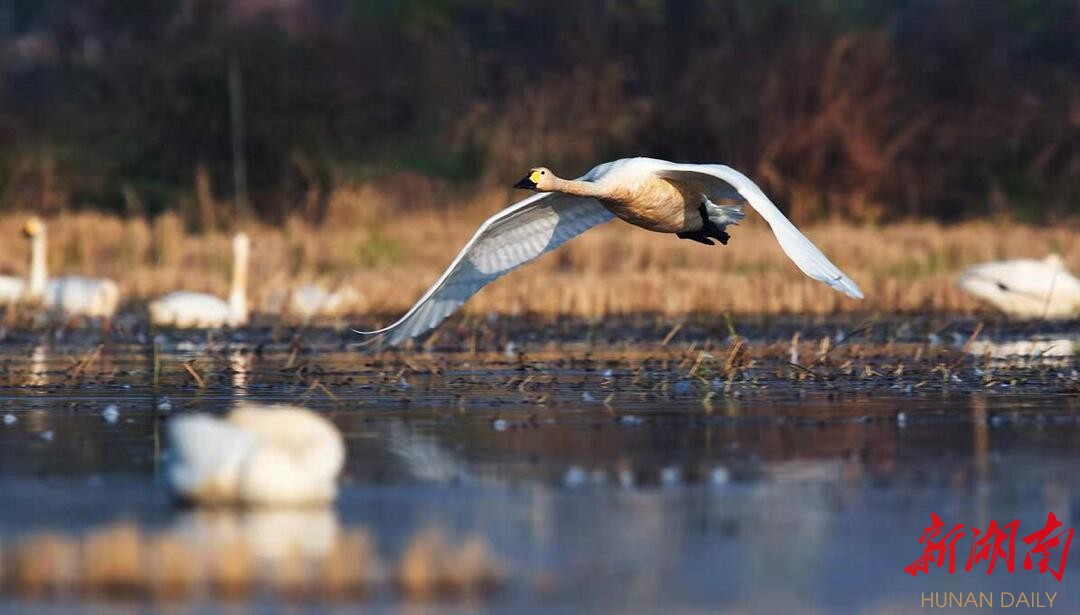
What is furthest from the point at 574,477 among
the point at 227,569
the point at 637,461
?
the point at 227,569

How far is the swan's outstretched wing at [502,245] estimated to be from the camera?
11.4 m

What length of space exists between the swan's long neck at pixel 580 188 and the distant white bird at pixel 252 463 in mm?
3992

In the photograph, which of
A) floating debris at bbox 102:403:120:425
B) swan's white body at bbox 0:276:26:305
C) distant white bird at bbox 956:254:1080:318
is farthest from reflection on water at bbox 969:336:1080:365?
swan's white body at bbox 0:276:26:305

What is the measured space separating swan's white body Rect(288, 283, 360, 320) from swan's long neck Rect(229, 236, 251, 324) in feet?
1.70

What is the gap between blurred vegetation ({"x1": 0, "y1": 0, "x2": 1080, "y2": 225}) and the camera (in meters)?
25.3

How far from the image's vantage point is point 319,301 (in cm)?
1752

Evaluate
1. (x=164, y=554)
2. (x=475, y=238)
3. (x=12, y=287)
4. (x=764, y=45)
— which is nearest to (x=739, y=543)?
(x=164, y=554)

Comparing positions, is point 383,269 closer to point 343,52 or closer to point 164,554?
point 343,52

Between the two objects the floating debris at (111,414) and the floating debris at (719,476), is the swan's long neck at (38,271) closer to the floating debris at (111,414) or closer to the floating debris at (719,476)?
the floating debris at (111,414)

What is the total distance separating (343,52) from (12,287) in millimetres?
13104

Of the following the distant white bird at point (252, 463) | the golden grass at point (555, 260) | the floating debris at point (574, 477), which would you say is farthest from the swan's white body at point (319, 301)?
the distant white bird at point (252, 463)

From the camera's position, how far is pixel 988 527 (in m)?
6.84

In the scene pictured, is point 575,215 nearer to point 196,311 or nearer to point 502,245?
point 502,245

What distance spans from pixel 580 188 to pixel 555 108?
1666cm
